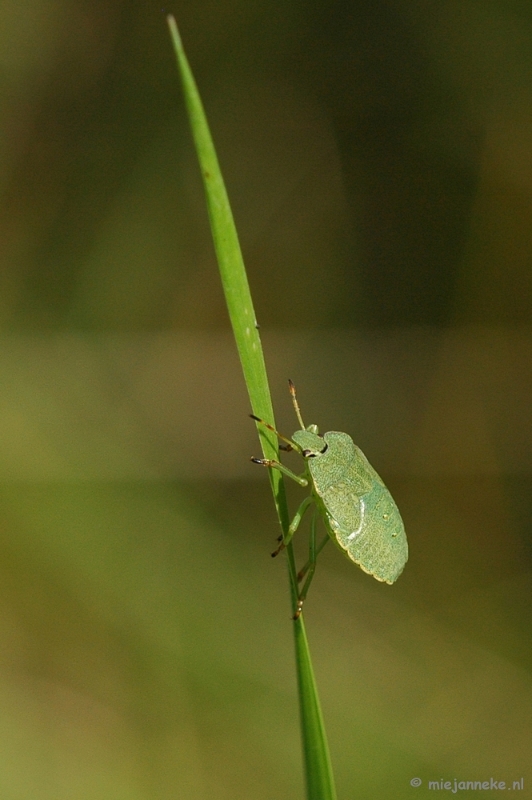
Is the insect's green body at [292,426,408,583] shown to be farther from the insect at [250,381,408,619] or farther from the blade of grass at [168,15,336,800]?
the blade of grass at [168,15,336,800]

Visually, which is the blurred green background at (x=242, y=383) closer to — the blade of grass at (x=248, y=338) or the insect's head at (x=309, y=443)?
the insect's head at (x=309, y=443)

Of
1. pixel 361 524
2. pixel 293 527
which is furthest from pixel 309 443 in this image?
pixel 293 527

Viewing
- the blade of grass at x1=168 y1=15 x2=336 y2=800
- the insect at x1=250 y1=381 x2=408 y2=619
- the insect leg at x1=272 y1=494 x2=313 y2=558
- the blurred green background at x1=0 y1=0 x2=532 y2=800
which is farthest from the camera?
the blurred green background at x1=0 y1=0 x2=532 y2=800

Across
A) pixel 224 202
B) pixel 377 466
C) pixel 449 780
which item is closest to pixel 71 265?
pixel 377 466

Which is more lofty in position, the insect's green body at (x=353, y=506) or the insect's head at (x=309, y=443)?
the insect's head at (x=309, y=443)

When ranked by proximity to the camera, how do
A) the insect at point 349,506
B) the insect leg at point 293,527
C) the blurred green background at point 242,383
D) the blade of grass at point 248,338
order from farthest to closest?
the blurred green background at point 242,383, the insect at point 349,506, the insect leg at point 293,527, the blade of grass at point 248,338

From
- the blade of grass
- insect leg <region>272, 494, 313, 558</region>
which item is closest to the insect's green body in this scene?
insect leg <region>272, 494, 313, 558</region>

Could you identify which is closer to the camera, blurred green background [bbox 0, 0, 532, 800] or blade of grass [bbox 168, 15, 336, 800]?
blade of grass [bbox 168, 15, 336, 800]

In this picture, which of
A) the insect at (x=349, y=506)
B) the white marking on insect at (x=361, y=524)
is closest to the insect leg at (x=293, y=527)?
the insect at (x=349, y=506)
